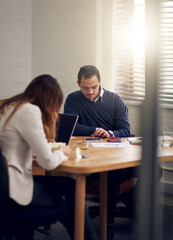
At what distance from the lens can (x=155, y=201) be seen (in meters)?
0.50

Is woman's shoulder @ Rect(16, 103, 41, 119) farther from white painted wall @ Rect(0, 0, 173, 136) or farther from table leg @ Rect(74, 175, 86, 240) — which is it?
white painted wall @ Rect(0, 0, 173, 136)

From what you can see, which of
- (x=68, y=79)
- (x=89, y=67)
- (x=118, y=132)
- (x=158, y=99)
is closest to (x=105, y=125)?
(x=118, y=132)

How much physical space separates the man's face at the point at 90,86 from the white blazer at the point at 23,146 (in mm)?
1275

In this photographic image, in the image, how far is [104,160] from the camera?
7.06 feet

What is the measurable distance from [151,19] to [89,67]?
272 centimetres

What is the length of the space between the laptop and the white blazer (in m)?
0.68

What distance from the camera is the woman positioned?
1.86 m

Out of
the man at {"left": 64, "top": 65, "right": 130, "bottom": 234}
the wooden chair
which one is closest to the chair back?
the wooden chair

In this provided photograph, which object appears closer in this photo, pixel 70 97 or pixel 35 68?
pixel 70 97

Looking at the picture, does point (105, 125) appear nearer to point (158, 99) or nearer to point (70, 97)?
point (70, 97)

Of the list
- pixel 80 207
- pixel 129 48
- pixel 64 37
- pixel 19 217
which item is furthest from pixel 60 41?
pixel 19 217

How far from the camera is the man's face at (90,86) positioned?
3.16 meters

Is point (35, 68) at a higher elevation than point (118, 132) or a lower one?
higher

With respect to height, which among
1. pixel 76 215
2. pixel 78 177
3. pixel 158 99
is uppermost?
pixel 158 99
